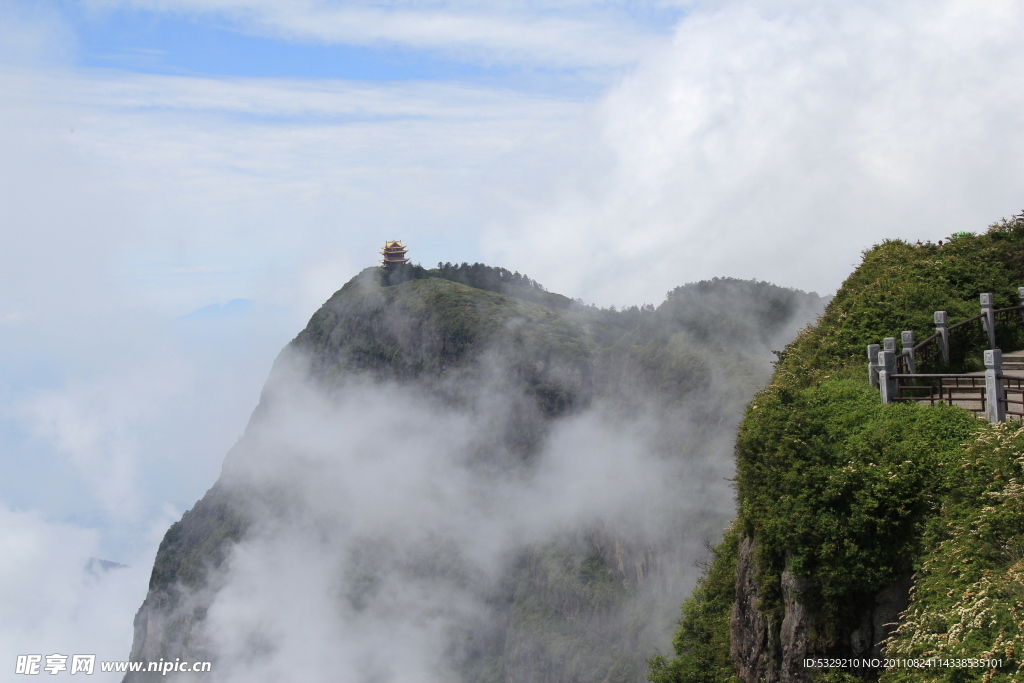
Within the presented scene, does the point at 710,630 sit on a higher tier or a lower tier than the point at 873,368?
lower

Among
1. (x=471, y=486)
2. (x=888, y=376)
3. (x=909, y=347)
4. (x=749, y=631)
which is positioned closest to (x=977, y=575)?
(x=888, y=376)

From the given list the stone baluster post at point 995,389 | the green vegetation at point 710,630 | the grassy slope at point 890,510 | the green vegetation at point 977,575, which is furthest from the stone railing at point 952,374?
the green vegetation at point 710,630

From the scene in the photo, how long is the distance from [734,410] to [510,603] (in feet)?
166

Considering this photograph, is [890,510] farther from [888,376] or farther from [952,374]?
[952,374]

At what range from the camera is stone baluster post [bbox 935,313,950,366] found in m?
17.1

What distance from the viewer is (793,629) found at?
40.4ft

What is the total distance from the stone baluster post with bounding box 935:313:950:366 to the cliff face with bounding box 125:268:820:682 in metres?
44.8

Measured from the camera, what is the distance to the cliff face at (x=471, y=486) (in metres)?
75.5

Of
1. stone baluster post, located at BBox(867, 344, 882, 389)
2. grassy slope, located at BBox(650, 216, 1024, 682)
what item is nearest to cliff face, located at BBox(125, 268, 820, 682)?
stone baluster post, located at BBox(867, 344, 882, 389)

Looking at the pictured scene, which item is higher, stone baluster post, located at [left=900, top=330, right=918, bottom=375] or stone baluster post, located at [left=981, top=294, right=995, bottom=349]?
stone baluster post, located at [left=981, top=294, right=995, bottom=349]

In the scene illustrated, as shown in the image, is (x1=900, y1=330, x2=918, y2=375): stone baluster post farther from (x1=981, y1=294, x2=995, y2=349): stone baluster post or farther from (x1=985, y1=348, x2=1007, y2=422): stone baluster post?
(x1=985, y1=348, x2=1007, y2=422): stone baluster post

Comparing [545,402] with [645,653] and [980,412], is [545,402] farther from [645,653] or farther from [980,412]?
[980,412]

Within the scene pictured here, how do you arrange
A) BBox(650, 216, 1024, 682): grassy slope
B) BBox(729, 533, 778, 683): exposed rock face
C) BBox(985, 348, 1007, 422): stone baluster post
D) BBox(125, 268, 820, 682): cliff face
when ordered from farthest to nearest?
BBox(125, 268, 820, 682): cliff face < BBox(729, 533, 778, 683): exposed rock face < BBox(985, 348, 1007, 422): stone baluster post < BBox(650, 216, 1024, 682): grassy slope

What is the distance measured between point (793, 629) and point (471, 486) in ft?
383
